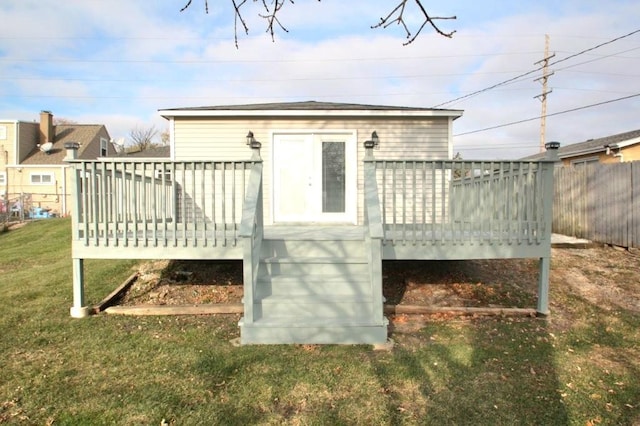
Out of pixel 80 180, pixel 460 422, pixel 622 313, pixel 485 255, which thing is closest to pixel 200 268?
pixel 80 180

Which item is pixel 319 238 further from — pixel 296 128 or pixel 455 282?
pixel 296 128

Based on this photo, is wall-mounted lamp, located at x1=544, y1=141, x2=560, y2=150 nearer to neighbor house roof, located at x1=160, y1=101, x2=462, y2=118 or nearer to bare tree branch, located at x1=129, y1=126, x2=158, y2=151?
neighbor house roof, located at x1=160, y1=101, x2=462, y2=118

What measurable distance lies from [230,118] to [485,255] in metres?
5.88

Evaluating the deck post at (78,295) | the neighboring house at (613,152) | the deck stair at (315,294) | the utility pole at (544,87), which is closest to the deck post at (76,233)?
the deck post at (78,295)

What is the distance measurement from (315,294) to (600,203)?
27.2 ft

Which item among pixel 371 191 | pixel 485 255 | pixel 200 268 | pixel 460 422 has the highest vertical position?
pixel 371 191

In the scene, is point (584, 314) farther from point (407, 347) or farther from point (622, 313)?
point (407, 347)

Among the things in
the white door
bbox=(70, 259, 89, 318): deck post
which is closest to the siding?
the white door

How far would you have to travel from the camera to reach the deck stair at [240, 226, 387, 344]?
404 cm

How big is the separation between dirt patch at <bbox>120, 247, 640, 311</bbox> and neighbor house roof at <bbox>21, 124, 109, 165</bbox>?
24645 millimetres

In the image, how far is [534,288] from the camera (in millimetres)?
6129

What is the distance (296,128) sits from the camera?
27.5ft

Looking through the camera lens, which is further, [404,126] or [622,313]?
[404,126]

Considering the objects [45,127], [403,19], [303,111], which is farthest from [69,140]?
[403,19]
